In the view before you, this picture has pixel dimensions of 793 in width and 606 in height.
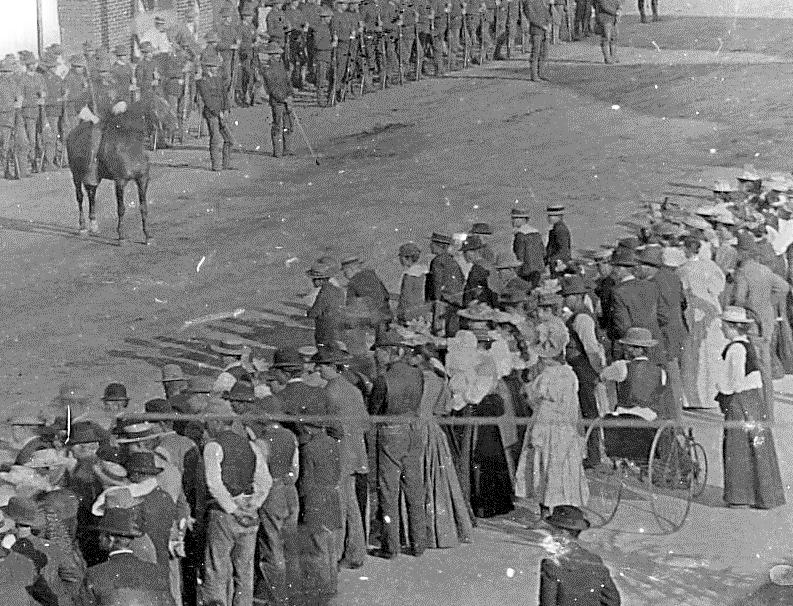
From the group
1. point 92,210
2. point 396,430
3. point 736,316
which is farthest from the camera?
point 92,210

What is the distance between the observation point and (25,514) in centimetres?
989

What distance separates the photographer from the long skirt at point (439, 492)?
11.9 m

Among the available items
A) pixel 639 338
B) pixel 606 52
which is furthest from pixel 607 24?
pixel 639 338

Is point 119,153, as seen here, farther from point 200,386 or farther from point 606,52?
point 606,52

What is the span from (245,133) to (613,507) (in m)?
14.0

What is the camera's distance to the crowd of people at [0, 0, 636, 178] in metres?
22.7

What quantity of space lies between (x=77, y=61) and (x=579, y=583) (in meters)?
15.6

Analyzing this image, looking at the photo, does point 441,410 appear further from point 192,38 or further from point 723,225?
point 192,38

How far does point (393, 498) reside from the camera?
39.0 ft

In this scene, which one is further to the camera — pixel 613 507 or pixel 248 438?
pixel 613 507

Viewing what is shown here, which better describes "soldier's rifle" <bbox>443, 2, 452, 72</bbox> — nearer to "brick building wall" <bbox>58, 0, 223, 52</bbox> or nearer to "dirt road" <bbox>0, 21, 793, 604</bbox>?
"dirt road" <bbox>0, 21, 793, 604</bbox>

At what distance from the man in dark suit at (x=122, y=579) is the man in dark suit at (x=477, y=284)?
18.2 feet

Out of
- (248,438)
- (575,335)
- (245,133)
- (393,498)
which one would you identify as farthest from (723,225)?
(245,133)

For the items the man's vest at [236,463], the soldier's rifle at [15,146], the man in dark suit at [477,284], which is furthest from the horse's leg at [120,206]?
the man's vest at [236,463]
